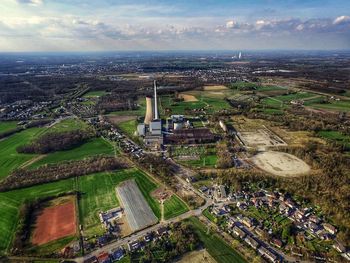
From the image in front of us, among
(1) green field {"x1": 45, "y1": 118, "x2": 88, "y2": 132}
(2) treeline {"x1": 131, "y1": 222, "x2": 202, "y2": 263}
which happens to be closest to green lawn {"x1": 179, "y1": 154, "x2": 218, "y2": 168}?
(2) treeline {"x1": 131, "y1": 222, "x2": 202, "y2": 263}

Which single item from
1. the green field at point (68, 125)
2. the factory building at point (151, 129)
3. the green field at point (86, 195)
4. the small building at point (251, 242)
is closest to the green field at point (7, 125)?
the green field at point (68, 125)

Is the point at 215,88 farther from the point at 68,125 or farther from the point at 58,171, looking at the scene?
the point at 58,171

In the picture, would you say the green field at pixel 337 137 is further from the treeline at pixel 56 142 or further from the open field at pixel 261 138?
the treeline at pixel 56 142

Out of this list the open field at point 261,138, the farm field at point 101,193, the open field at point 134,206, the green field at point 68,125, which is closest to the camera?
the open field at point 134,206

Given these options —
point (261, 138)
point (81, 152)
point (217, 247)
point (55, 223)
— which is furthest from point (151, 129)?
point (217, 247)

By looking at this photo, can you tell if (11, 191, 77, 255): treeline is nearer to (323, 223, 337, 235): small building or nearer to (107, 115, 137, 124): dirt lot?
(323, 223, 337, 235): small building

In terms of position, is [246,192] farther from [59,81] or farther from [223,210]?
[59,81]
